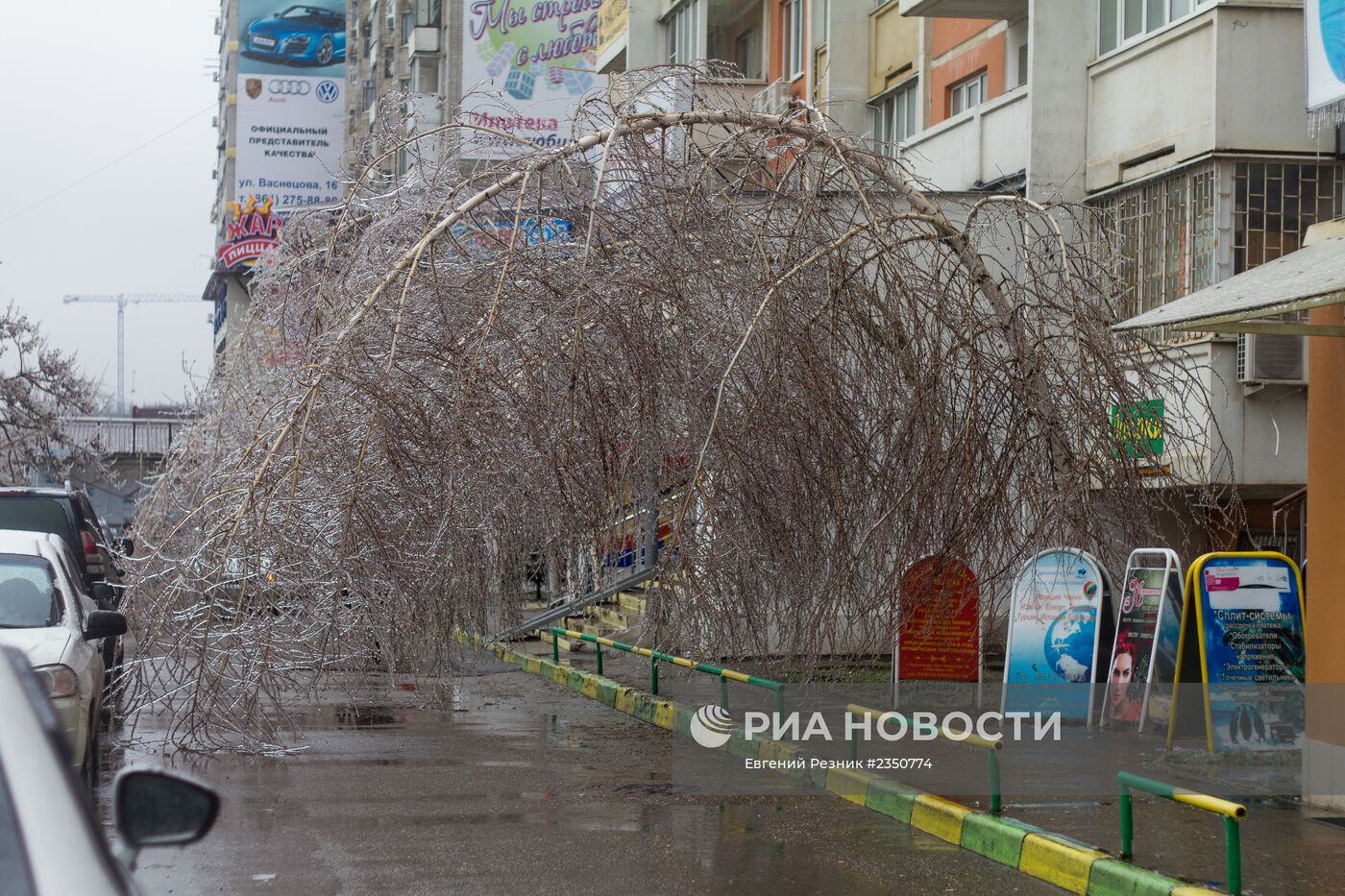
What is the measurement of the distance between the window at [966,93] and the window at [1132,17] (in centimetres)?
479

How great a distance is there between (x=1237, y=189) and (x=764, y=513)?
7.71 m

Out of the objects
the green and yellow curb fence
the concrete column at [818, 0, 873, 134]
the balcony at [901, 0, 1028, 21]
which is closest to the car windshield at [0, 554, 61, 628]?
the green and yellow curb fence

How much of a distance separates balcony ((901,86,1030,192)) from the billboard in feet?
112

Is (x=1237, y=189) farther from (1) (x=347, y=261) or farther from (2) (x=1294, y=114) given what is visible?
(1) (x=347, y=261)

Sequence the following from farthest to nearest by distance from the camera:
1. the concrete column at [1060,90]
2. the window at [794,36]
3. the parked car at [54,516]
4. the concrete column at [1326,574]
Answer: the window at [794,36]
the concrete column at [1060,90]
the parked car at [54,516]
the concrete column at [1326,574]

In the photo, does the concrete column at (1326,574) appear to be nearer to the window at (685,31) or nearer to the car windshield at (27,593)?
the car windshield at (27,593)

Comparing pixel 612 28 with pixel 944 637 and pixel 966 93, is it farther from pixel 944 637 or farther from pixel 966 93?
pixel 944 637

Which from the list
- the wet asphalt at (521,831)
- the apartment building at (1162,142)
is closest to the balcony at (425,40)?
the apartment building at (1162,142)

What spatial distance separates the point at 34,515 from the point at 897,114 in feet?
47.5

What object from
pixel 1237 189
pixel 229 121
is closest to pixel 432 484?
pixel 1237 189

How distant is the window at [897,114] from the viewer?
24125mm

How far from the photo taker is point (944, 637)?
1249 cm

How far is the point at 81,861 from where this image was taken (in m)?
2.31

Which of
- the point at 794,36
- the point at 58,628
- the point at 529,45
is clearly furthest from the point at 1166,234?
the point at 529,45
